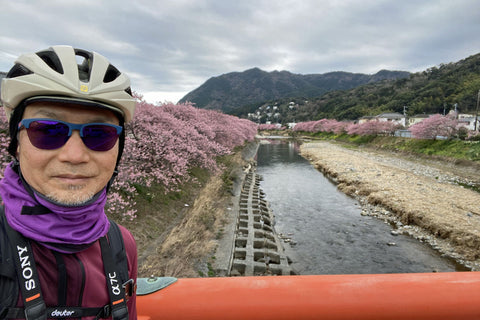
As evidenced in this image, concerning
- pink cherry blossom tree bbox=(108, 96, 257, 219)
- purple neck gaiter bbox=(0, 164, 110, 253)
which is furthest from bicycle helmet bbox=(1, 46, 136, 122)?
pink cherry blossom tree bbox=(108, 96, 257, 219)

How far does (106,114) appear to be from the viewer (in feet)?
4.53

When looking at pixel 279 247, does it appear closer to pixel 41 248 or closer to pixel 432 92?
pixel 41 248

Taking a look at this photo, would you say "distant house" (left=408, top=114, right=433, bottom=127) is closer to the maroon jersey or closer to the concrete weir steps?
the concrete weir steps

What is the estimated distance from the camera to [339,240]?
1045 centimetres

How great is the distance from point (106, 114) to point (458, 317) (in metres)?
2.74

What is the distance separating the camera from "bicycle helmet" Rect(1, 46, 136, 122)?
1203mm

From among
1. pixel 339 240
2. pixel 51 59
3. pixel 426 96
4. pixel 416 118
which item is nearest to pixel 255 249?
pixel 339 240

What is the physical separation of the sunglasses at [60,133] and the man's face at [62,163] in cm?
2

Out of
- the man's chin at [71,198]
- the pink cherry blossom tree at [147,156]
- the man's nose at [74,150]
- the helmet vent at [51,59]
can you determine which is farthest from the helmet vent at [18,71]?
the pink cherry blossom tree at [147,156]

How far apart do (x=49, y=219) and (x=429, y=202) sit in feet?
55.5

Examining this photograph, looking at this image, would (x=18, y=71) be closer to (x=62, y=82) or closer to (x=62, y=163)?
(x=62, y=82)

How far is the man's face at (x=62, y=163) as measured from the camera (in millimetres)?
1195

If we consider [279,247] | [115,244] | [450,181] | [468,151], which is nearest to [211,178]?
[279,247]

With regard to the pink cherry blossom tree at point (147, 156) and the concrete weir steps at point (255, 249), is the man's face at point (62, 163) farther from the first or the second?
the concrete weir steps at point (255, 249)
